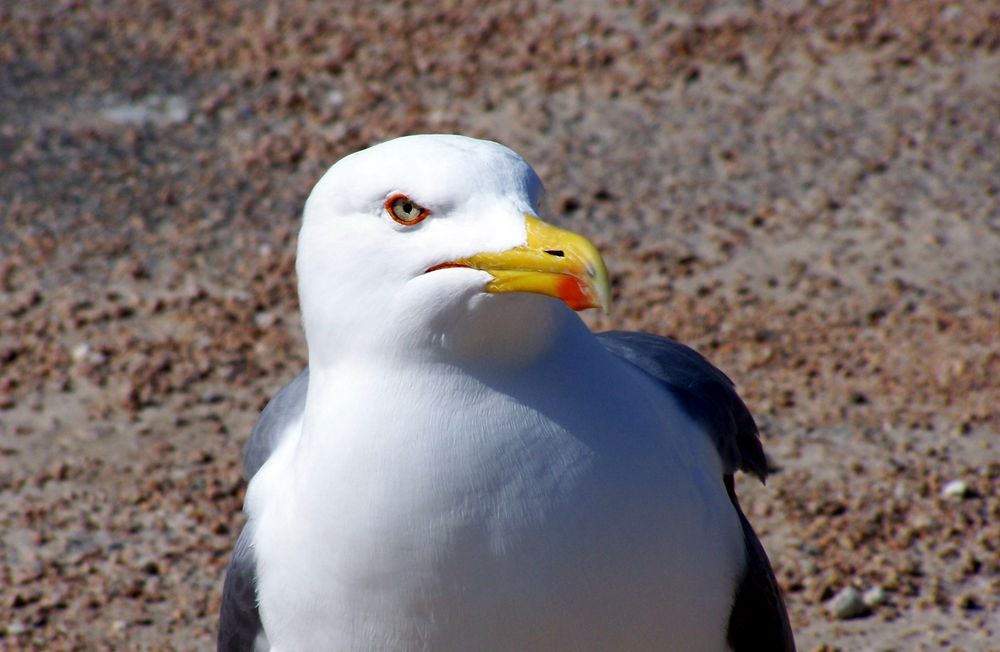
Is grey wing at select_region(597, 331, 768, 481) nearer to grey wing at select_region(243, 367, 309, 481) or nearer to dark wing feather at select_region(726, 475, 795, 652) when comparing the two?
dark wing feather at select_region(726, 475, 795, 652)

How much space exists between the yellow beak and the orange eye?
18 cm

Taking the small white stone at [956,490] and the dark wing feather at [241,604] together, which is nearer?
the dark wing feather at [241,604]

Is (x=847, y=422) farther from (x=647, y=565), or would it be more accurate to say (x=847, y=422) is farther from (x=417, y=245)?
(x=417, y=245)

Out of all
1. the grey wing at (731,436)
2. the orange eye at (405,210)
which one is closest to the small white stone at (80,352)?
the grey wing at (731,436)

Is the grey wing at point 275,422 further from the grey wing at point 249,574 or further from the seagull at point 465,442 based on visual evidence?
the seagull at point 465,442

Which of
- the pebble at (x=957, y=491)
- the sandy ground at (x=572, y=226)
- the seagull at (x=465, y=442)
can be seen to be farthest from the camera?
the pebble at (x=957, y=491)

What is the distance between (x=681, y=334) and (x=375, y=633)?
3075 millimetres

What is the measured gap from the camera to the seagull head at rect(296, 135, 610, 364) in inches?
93.7

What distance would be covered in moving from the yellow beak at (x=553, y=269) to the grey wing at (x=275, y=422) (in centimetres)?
108

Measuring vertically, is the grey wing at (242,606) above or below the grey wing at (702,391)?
below

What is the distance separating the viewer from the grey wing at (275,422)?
11.1 ft

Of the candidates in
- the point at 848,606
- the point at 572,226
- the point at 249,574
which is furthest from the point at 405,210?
the point at 572,226

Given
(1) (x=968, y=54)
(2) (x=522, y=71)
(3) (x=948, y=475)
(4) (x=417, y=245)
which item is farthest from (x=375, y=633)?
(1) (x=968, y=54)

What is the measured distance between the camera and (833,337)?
5441 millimetres
